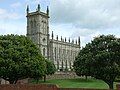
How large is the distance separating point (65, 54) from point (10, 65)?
112293mm

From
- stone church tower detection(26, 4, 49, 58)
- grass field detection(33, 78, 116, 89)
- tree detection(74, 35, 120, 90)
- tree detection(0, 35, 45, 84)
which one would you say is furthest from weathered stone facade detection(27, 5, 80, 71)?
tree detection(74, 35, 120, 90)

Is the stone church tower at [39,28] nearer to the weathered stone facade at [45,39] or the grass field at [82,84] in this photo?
the weathered stone facade at [45,39]

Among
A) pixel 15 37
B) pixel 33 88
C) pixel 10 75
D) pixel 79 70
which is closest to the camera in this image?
pixel 33 88

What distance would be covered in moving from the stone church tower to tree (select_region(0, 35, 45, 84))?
87.9m

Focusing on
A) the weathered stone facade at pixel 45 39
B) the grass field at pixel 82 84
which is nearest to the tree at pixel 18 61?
the grass field at pixel 82 84

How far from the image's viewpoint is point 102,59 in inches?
1635

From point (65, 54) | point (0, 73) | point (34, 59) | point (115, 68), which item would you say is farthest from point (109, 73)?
point (65, 54)

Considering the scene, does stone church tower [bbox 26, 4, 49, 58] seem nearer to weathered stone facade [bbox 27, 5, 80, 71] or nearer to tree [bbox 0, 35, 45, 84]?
weathered stone facade [bbox 27, 5, 80, 71]

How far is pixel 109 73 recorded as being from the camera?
41.3m

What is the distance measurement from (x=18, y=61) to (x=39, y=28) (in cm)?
9358

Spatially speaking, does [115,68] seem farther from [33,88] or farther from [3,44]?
[3,44]

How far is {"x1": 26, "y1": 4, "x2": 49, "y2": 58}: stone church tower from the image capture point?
139m

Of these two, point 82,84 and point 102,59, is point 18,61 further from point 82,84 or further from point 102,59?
point 82,84

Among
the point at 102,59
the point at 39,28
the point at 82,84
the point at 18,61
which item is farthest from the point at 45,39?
the point at 102,59
